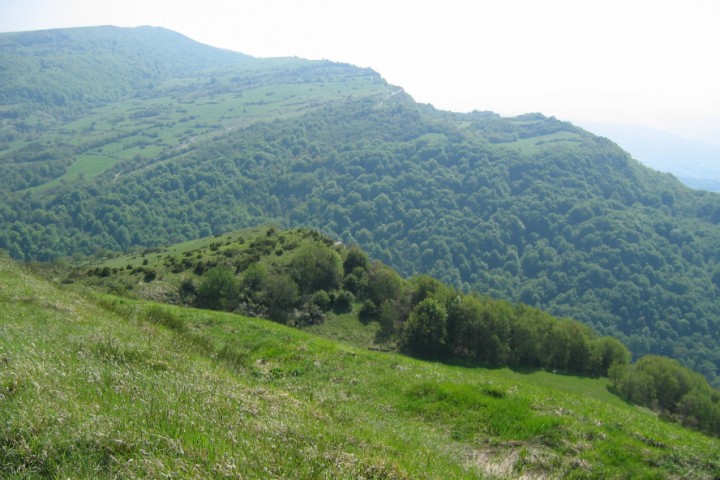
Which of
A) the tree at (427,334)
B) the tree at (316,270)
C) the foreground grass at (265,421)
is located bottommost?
the tree at (427,334)

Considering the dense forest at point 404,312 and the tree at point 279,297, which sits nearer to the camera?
the dense forest at point 404,312

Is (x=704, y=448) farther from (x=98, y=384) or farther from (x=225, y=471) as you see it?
(x=98, y=384)

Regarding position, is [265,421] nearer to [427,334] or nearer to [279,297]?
[427,334]

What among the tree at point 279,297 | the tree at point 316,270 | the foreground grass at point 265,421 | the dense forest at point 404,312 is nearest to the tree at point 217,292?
the dense forest at point 404,312

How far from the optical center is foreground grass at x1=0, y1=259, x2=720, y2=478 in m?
5.43

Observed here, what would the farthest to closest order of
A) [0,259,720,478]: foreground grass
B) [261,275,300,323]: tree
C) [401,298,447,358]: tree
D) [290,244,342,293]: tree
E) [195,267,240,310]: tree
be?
[290,244,342,293]: tree < [261,275,300,323]: tree < [195,267,240,310]: tree < [401,298,447,358]: tree < [0,259,720,478]: foreground grass

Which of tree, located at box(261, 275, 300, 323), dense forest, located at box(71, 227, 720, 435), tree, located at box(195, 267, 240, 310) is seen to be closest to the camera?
dense forest, located at box(71, 227, 720, 435)

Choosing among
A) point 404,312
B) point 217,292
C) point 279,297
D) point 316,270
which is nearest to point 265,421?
point 217,292

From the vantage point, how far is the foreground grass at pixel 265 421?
543 cm

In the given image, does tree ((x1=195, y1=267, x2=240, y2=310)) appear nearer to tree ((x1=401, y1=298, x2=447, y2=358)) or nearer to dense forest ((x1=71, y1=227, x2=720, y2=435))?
dense forest ((x1=71, y1=227, x2=720, y2=435))

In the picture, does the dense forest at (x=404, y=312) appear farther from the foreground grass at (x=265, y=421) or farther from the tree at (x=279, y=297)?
the foreground grass at (x=265, y=421)

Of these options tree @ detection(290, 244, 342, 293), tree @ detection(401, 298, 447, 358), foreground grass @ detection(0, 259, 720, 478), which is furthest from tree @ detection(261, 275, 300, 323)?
foreground grass @ detection(0, 259, 720, 478)

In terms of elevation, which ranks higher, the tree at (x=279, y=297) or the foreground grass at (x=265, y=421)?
the foreground grass at (x=265, y=421)

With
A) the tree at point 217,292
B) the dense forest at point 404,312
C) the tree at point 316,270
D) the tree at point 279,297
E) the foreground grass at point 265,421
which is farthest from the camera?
the tree at point 316,270
